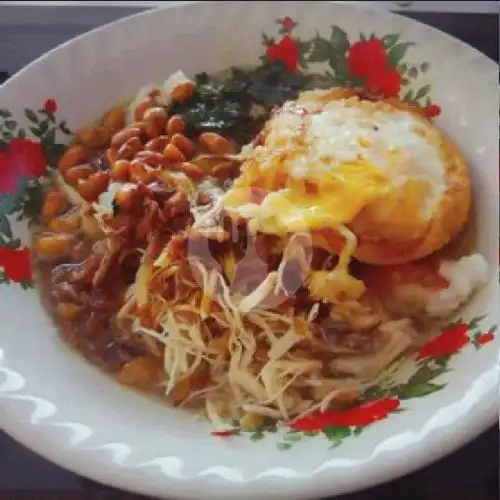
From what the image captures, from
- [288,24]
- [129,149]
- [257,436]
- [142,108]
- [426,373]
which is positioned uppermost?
[288,24]

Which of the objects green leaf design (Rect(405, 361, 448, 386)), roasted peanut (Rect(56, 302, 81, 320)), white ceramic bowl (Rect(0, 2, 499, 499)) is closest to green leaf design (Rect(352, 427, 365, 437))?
white ceramic bowl (Rect(0, 2, 499, 499))

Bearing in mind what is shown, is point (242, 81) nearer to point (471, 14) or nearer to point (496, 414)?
point (471, 14)

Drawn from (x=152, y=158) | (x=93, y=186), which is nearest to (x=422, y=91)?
(x=152, y=158)

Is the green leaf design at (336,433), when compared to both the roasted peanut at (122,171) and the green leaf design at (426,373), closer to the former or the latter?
the green leaf design at (426,373)

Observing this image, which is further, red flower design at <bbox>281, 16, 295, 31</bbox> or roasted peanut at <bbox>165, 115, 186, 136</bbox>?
red flower design at <bbox>281, 16, 295, 31</bbox>

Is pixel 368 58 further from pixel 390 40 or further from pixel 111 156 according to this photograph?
pixel 111 156

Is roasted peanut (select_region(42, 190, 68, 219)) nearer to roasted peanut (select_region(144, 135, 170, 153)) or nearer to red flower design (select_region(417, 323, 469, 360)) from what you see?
roasted peanut (select_region(144, 135, 170, 153))
